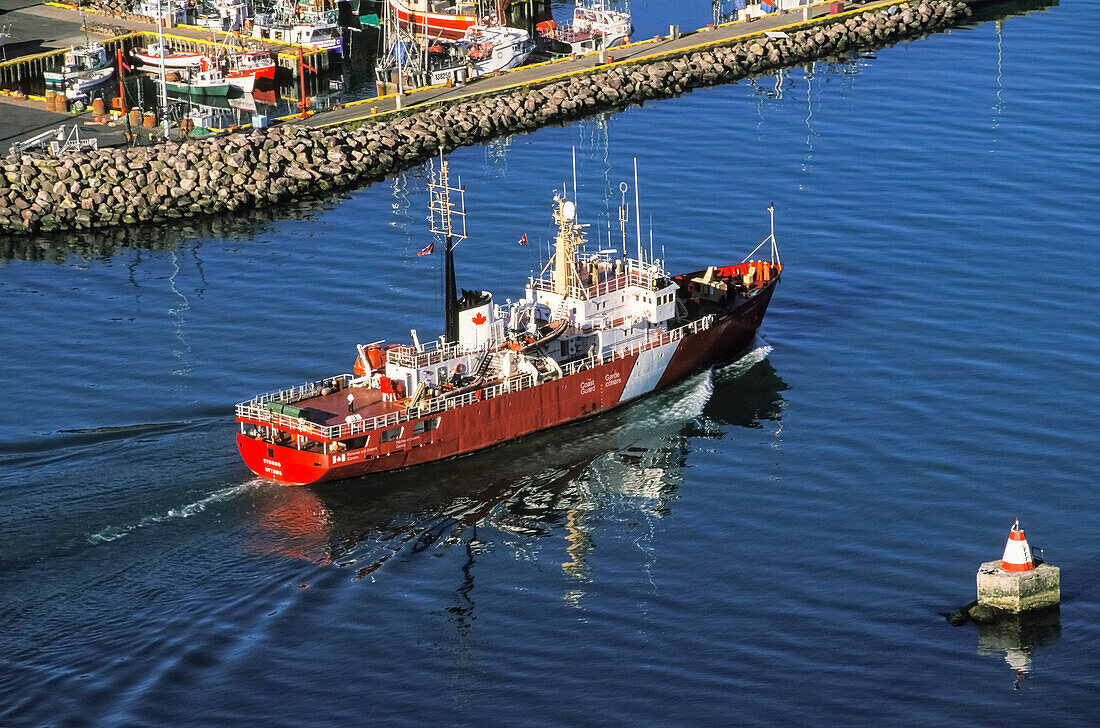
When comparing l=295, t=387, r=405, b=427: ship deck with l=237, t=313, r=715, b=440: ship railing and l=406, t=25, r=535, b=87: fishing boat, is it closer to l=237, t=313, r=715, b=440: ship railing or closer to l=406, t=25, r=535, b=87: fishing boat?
l=237, t=313, r=715, b=440: ship railing

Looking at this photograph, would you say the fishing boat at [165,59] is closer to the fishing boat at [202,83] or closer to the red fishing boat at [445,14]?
the fishing boat at [202,83]

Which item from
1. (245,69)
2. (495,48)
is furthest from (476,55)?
(245,69)

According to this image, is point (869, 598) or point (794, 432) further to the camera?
point (794, 432)

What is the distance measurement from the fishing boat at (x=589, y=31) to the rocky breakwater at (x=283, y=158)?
15.9ft

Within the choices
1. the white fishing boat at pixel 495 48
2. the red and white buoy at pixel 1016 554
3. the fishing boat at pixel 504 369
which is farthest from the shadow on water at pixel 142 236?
the red and white buoy at pixel 1016 554

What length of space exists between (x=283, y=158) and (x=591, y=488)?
38.2 m

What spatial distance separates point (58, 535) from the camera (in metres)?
52.4

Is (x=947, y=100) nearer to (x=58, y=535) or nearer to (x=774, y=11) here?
(x=774, y=11)

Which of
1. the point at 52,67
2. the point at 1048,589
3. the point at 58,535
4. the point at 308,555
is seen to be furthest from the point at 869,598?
the point at 52,67

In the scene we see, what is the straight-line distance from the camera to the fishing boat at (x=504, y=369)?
5834 centimetres

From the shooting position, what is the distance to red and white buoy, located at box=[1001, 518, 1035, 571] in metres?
48.0

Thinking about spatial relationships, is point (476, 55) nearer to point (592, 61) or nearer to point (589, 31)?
point (592, 61)

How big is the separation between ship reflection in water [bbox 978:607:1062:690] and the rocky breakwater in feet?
140

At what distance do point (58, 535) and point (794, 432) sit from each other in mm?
27342
